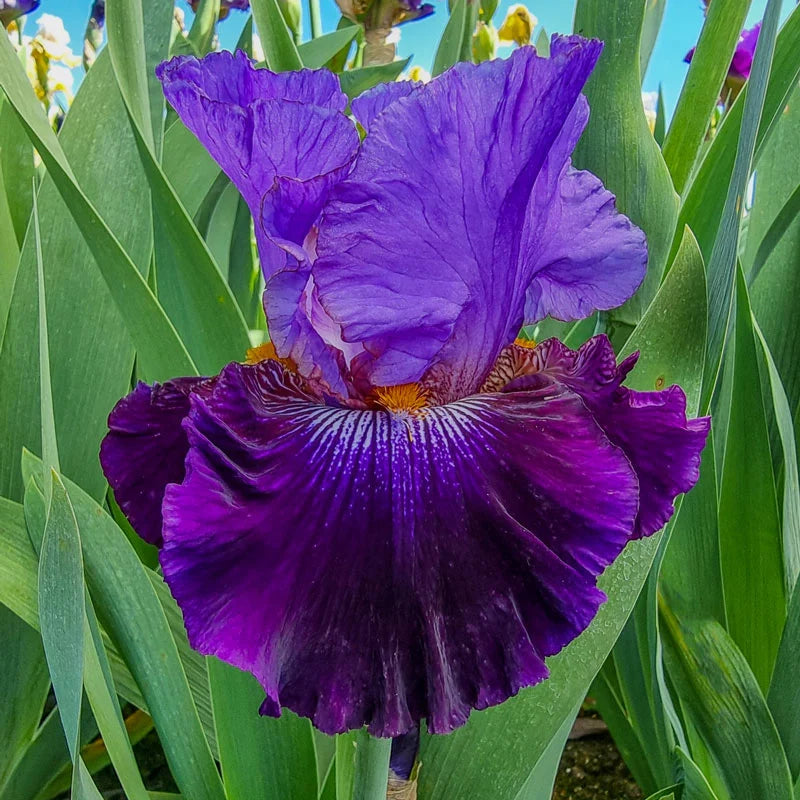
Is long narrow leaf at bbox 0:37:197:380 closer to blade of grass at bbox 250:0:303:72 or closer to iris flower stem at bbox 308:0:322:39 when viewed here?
blade of grass at bbox 250:0:303:72

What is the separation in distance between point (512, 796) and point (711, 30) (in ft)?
2.03

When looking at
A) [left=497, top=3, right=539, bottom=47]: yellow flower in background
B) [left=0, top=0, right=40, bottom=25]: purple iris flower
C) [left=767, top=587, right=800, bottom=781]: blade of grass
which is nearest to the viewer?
[left=767, top=587, right=800, bottom=781]: blade of grass

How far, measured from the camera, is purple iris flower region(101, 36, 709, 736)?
33 cm

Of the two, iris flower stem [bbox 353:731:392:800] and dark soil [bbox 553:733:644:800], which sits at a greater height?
iris flower stem [bbox 353:731:392:800]

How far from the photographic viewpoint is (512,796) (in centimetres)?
51

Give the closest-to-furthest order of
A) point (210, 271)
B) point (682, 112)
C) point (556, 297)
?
point (556, 297)
point (210, 271)
point (682, 112)

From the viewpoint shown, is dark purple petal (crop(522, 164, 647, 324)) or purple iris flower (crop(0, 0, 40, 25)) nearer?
dark purple petal (crop(522, 164, 647, 324))

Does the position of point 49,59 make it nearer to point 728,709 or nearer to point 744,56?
point 744,56

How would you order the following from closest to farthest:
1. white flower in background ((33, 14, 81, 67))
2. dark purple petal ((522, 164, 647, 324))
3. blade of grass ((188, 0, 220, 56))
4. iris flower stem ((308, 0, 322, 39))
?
dark purple petal ((522, 164, 647, 324)) < blade of grass ((188, 0, 220, 56)) < iris flower stem ((308, 0, 322, 39)) < white flower in background ((33, 14, 81, 67))

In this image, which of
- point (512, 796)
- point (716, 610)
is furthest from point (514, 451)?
point (716, 610)

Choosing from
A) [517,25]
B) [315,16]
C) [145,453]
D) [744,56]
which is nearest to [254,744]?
[145,453]

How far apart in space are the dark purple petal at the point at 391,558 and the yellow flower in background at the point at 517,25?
6.44ft

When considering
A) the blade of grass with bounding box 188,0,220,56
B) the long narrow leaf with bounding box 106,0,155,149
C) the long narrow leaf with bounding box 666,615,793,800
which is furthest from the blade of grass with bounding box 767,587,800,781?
the blade of grass with bounding box 188,0,220,56

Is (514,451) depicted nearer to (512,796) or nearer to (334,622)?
(334,622)
